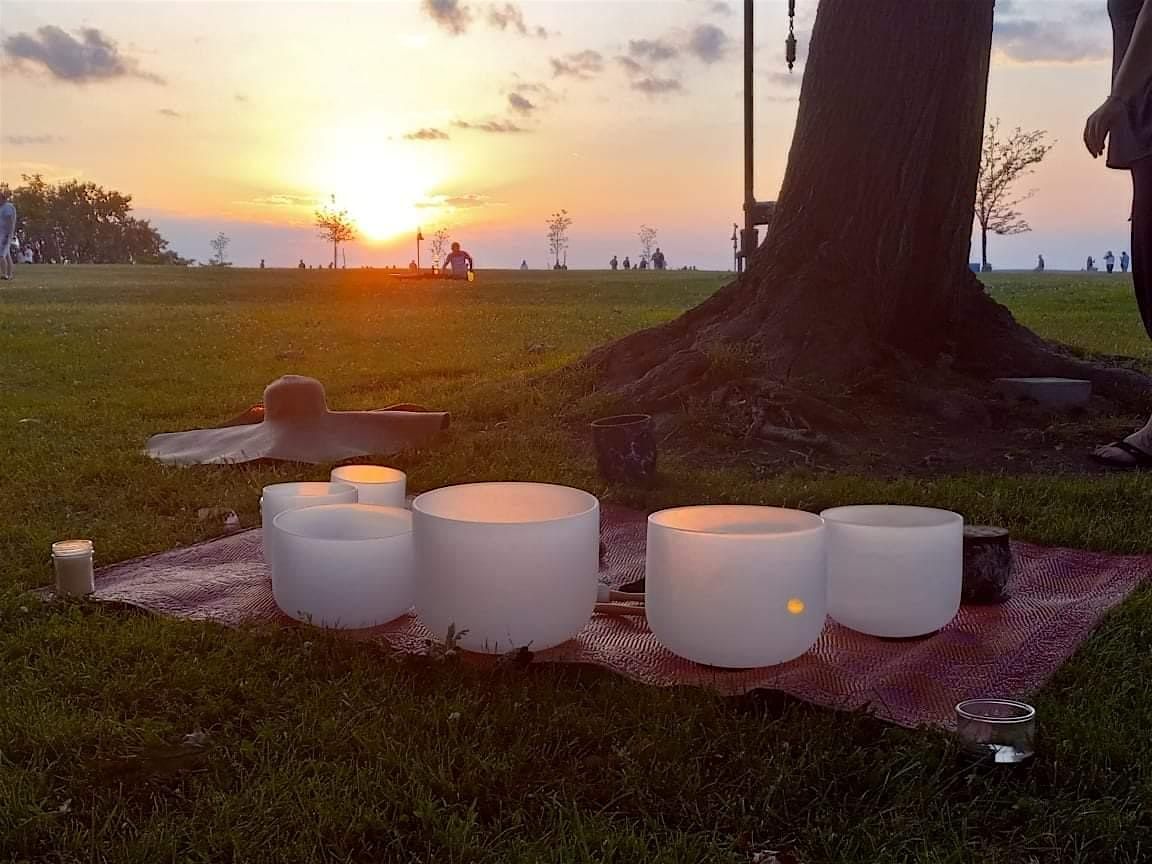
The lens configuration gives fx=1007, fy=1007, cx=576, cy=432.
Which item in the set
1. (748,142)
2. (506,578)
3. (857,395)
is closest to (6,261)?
(748,142)

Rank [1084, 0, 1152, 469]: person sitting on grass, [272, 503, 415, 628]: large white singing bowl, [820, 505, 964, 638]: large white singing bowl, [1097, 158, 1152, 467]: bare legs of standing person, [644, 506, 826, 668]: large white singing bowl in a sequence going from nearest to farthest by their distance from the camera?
[644, 506, 826, 668]: large white singing bowl
[820, 505, 964, 638]: large white singing bowl
[272, 503, 415, 628]: large white singing bowl
[1084, 0, 1152, 469]: person sitting on grass
[1097, 158, 1152, 467]: bare legs of standing person

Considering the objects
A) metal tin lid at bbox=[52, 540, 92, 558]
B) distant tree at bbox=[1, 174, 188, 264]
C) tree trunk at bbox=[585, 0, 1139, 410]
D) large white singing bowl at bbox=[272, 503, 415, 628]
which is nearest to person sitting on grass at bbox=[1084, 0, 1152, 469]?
tree trunk at bbox=[585, 0, 1139, 410]

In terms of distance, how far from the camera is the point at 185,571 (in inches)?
132

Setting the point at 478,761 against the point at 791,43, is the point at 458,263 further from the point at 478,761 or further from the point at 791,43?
the point at 478,761

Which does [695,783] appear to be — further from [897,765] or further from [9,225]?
[9,225]

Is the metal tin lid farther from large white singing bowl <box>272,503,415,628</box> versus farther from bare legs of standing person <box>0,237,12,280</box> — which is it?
bare legs of standing person <box>0,237,12,280</box>

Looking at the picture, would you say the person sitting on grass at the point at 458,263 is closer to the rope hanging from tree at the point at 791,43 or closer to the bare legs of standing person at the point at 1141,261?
the rope hanging from tree at the point at 791,43

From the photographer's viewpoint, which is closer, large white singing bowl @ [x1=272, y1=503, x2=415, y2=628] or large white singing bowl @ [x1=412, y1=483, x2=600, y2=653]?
large white singing bowl @ [x1=412, y1=483, x2=600, y2=653]

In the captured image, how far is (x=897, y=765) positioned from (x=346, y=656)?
1.35 meters

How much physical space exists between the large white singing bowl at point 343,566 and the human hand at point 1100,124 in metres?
3.73

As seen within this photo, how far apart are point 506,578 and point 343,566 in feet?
1.70

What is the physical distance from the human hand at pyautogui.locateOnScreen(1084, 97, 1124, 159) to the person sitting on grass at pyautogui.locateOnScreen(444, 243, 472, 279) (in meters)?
28.3

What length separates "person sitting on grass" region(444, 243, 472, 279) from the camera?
32344 millimetres

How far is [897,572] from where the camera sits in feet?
8.30
